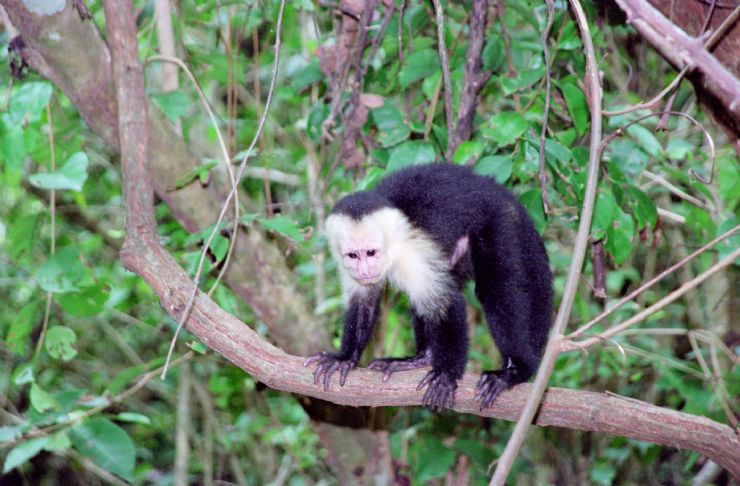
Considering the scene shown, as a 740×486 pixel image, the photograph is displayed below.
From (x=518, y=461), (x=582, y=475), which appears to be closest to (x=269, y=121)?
(x=518, y=461)

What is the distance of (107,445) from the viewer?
276 cm

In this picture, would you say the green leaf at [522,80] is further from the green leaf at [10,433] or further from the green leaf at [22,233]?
the green leaf at [10,433]

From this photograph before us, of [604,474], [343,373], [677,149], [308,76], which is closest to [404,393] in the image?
[343,373]

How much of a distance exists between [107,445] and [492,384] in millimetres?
1437

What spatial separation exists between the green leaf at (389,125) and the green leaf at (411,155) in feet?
0.25

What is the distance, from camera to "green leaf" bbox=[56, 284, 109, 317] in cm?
278

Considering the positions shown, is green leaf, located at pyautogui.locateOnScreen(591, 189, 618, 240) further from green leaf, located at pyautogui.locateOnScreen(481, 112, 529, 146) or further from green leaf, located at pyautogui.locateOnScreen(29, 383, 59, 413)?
green leaf, located at pyautogui.locateOnScreen(29, 383, 59, 413)

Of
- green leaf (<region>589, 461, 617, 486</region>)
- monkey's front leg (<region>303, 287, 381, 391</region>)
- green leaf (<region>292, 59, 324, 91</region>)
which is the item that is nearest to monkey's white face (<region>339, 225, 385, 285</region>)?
monkey's front leg (<region>303, 287, 381, 391</region>)

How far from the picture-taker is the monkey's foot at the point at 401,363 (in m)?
2.60

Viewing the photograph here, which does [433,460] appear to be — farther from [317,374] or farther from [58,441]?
[58,441]

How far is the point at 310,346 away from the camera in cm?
328

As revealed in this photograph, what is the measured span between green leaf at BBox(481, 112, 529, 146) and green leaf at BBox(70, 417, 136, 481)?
1703 millimetres

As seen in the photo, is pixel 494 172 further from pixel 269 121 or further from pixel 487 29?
pixel 269 121

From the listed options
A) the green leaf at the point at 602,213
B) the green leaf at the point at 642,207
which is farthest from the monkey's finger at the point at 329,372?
the green leaf at the point at 642,207
